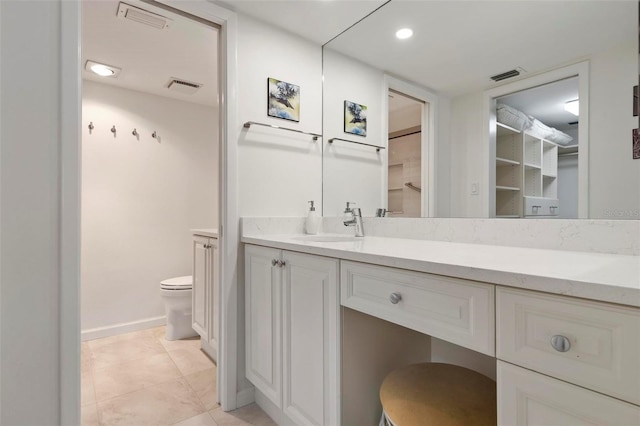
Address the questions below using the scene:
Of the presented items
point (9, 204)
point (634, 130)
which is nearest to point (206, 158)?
point (9, 204)

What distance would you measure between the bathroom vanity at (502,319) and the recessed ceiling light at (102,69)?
2.22 m

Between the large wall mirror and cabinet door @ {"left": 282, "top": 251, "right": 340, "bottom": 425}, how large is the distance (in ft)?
2.28

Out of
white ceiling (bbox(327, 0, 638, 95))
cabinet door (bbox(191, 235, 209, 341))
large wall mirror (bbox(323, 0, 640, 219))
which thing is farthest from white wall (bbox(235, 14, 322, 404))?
cabinet door (bbox(191, 235, 209, 341))

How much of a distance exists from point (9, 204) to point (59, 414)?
15.5 inches

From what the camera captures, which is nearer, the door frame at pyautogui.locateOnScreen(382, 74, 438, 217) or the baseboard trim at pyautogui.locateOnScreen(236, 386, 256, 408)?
the door frame at pyautogui.locateOnScreen(382, 74, 438, 217)

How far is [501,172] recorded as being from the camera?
1.33 m

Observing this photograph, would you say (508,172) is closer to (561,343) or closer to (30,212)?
(561,343)

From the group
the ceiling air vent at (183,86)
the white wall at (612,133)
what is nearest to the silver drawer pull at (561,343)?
the white wall at (612,133)

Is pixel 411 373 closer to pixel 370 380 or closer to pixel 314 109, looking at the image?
pixel 370 380

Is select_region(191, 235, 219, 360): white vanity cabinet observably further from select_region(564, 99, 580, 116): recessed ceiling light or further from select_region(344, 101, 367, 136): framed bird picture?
select_region(564, 99, 580, 116): recessed ceiling light

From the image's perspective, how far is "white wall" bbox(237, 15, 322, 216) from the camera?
6.04ft

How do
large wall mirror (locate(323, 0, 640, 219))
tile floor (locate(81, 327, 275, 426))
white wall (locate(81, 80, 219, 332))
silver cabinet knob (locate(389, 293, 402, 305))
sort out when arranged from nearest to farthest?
silver cabinet knob (locate(389, 293, 402, 305)) → large wall mirror (locate(323, 0, 640, 219)) → tile floor (locate(81, 327, 275, 426)) → white wall (locate(81, 80, 219, 332))

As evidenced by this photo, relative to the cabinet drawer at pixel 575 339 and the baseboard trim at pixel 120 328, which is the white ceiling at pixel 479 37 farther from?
the baseboard trim at pixel 120 328

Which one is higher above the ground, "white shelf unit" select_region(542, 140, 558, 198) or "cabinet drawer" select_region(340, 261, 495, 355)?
"white shelf unit" select_region(542, 140, 558, 198)
